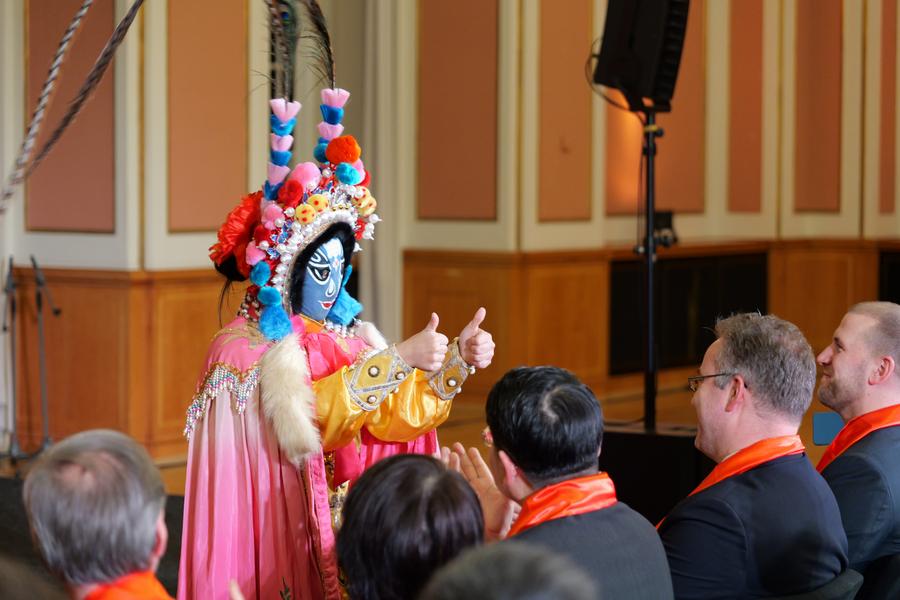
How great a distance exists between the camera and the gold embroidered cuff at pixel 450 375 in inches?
113

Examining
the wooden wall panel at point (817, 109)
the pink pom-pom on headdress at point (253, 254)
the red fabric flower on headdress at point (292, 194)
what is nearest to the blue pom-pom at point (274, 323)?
the pink pom-pom on headdress at point (253, 254)

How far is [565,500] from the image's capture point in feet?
6.50

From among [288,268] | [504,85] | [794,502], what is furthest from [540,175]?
[794,502]

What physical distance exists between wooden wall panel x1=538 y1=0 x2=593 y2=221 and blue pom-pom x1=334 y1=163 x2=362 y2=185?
4.91 m

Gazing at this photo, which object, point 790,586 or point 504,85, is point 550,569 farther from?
point 504,85

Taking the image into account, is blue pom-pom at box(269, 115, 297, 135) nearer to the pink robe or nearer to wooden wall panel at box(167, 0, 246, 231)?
the pink robe

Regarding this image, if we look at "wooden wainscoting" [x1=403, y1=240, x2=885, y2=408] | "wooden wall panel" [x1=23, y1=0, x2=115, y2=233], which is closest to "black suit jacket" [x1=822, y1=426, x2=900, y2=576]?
"wooden wall panel" [x1=23, y1=0, x2=115, y2=233]

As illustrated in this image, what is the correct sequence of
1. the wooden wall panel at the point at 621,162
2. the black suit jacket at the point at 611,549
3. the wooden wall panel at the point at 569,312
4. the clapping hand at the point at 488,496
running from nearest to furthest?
the black suit jacket at the point at 611,549, the clapping hand at the point at 488,496, the wooden wall panel at the point at 569,312, the wooden wall panel at the point at 621,162

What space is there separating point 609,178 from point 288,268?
6270mm

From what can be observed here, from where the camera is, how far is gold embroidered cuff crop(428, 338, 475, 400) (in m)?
2.88

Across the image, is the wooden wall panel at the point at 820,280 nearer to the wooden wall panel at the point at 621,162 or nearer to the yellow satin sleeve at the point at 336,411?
the wooden wall panel at the point at 621,162

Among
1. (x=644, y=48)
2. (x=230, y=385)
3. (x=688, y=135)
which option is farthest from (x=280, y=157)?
(x=688, y=135)

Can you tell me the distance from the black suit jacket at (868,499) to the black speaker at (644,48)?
2.87 metres

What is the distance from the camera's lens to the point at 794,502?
2.30 m
